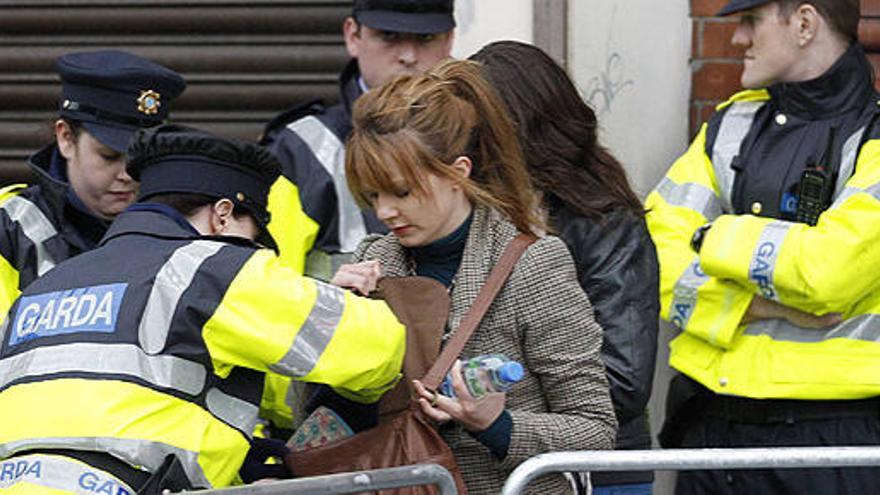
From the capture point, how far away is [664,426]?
523cm

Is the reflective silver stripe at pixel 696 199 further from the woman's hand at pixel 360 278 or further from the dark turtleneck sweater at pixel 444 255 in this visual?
the woman's hand at pixel 360 278

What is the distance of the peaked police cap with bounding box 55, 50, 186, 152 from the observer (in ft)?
14.4

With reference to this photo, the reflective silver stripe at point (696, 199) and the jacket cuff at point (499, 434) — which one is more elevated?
the jacket cuff at point (499, 434)

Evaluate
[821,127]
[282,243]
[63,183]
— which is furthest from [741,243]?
[63,183]

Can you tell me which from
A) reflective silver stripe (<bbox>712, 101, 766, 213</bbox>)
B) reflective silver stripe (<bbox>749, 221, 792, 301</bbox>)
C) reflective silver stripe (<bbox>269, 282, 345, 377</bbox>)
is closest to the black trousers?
reflective silver stripe (<bbox>749, 221, 792, 301</bbox>)

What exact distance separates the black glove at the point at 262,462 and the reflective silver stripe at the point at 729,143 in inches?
74.9

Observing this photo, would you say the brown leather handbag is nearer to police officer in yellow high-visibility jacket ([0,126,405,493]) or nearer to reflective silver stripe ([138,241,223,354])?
police officer in yellow high-visibility jacket ([0,126,405,493])

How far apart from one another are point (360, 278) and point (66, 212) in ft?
3.51

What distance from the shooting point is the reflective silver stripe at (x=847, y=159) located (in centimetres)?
477

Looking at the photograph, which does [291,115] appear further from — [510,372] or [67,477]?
[67,477]

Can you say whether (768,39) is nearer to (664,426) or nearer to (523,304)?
(664,426)

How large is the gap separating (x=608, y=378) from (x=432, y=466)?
0.87 metres

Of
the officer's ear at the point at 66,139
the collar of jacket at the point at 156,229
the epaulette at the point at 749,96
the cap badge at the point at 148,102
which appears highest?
the collar of jacket at the point at 156,229

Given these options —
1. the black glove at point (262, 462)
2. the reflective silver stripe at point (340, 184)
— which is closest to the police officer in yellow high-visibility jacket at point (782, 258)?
the reflective silver stripe at point (340, 184)
